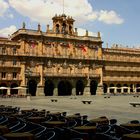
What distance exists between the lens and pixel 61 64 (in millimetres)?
90125

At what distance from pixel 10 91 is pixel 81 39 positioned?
84.8ft

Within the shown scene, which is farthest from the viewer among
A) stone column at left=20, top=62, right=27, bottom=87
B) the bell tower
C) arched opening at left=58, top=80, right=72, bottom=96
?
the bell tower

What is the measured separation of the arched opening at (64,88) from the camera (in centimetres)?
9100

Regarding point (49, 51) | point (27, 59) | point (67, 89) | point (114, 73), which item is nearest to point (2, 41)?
point (27, 59)

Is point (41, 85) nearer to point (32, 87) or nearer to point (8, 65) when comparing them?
point (32, 87)

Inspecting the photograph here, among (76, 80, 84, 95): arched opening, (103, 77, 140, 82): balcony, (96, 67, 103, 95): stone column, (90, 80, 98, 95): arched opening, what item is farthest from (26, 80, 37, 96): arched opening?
(103, 77, 140, 82): balcony

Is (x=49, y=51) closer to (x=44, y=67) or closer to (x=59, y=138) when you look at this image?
(x=44, y=67)

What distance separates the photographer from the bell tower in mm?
92669

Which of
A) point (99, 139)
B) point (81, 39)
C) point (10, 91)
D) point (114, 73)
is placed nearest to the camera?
point (99, 139)

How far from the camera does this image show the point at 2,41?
81938 mm

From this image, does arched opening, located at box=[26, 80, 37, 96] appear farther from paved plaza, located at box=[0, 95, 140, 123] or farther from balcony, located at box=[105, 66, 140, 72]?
paved plaza, located at box=[0, 95, 140, 123]

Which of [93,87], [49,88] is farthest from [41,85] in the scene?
[93,87]

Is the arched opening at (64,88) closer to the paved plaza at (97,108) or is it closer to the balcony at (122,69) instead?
the balcony at (122,69)

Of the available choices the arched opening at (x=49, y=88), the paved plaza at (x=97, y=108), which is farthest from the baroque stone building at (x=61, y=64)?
the paved plaza at (x=97, y=108)
